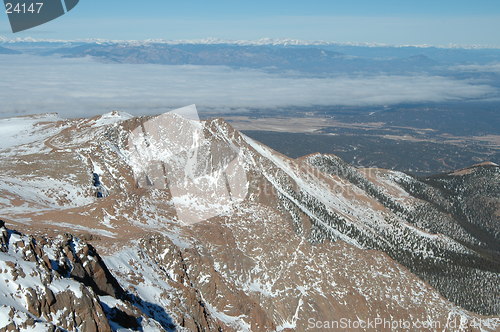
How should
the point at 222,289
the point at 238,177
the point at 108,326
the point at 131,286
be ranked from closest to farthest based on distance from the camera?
1. the point at 108,326
2. the point at 131,286
3. the point at 222,289
4. the point at 238,177

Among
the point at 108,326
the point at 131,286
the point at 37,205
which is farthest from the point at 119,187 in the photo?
the point at 108,326

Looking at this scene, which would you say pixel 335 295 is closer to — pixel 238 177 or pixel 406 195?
pixel 238 177

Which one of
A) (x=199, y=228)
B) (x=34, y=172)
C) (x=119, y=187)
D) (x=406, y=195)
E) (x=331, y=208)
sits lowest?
(x=406, y=195)

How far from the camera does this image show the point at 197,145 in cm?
13300

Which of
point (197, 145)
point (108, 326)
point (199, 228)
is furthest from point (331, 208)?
point (108, 326)

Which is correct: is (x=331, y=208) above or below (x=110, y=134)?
below

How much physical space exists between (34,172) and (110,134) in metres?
30.0

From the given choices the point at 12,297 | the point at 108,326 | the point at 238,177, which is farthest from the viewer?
the point at 238,177

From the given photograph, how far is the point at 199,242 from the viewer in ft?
303

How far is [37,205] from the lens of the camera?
287 feet

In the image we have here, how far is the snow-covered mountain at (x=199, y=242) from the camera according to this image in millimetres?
46719

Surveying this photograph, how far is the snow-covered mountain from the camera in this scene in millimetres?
46719

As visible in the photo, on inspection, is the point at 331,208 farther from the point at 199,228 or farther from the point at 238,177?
the point at 199,228

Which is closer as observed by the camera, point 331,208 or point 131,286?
point 131,286
